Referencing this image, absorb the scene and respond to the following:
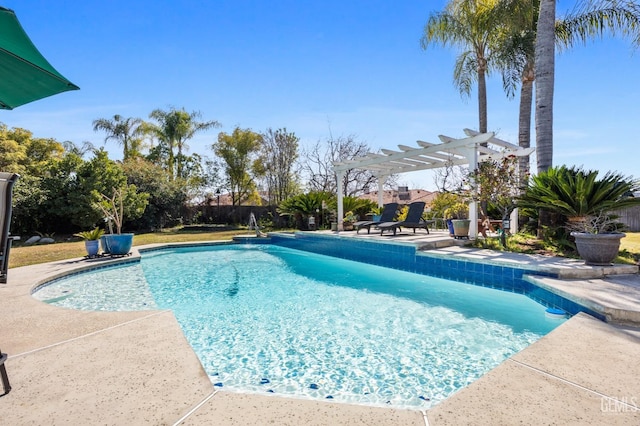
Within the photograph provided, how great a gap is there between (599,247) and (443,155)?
6786 millimetres

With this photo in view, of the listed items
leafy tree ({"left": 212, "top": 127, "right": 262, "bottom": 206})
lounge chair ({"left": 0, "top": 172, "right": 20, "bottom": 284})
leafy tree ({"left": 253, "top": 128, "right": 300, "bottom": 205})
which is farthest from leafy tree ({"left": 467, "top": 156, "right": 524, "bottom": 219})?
leafy tree ({"left": 212, "top": 127, "right": 262, "bottom": 206})

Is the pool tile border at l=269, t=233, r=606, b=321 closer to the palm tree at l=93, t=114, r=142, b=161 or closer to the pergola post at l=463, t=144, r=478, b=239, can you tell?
the pergola post at l=463, t=144, r=478, b=239

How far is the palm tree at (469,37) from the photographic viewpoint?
11.6 m

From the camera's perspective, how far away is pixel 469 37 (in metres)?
12.2

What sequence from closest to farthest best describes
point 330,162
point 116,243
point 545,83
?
point 545,83 → point 116,243 → point 330,162

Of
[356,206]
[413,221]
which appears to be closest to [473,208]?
[413,221]

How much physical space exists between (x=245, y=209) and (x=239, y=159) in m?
3.62

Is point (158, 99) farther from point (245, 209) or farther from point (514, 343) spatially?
point (514, 343)

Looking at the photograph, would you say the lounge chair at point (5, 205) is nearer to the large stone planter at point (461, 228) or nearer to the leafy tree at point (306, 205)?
the large stone planter at point (461, 228)

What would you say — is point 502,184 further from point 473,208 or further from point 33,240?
point 33,240

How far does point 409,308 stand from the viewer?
4625 mm

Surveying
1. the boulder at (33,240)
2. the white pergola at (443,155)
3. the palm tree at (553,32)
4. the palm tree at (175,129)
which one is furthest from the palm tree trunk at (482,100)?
the palm tree at (175,129)

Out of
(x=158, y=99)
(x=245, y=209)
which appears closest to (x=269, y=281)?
(x=245, y=209)

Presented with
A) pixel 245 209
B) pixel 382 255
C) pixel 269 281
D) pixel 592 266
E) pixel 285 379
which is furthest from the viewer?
pixel 245 209
